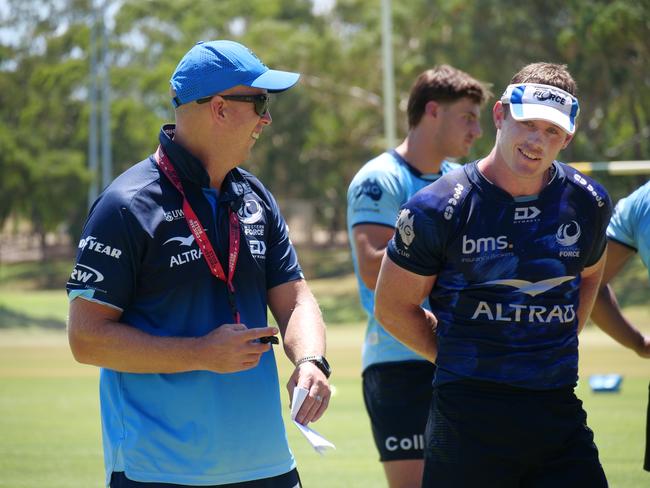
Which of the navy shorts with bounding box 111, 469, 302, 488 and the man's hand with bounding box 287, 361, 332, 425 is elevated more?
the man's hand with bounding box 287, 361, 332, 425

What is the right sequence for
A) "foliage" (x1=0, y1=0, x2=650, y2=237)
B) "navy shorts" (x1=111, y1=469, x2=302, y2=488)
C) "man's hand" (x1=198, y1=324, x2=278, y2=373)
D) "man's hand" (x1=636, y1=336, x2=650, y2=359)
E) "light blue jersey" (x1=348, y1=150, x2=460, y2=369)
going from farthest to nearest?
"foliage" (x1=0, y1=0, x2=650, y2=237) → "light blue jersey" (x1=348, y1=150, x2=460, y2=369) → "man's hand" (x1=636, y1=336, x2=650, y2=359) → "navy shorts" (x1=111, y1=469, x2=302, y2=488) → "man's hand" (x1=198, y1=324, x2=278, y2=373)

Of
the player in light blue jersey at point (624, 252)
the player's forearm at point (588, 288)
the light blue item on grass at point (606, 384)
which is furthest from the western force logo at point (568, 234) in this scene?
the light blue item on grass at point (606, 384)

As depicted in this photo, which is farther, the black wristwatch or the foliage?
the foliage

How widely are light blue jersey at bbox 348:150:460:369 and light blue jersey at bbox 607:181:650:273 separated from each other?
3.68 feet

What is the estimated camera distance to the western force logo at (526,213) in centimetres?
397

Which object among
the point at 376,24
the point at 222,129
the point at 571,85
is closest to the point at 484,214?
the point at 571,85

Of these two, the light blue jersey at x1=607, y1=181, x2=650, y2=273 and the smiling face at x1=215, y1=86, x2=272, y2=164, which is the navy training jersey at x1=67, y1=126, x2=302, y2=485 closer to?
the smiling face at x1=215, y1=86, x2=272, y2=164

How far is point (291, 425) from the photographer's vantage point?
1244 cm

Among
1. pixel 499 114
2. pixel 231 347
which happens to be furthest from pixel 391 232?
pixel 231 347

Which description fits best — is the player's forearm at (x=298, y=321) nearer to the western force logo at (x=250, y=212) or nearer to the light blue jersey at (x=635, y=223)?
the western force logo at (x=250, y=212)

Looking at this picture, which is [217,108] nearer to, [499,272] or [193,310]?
[193,310]

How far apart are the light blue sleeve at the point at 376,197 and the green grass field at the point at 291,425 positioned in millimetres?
2033

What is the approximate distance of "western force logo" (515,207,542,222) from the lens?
13.0 ft

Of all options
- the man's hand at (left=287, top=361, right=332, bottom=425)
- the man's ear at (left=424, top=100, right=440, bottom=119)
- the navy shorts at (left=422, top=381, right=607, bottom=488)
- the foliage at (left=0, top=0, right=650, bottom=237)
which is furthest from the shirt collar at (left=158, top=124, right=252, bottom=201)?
the foliage at (left=0, top=0, right=650, bottom=237)
